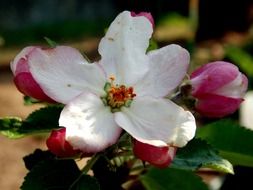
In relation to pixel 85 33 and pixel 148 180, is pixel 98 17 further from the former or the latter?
pixel 148 180

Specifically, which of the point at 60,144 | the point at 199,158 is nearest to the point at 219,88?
the point at 199,158

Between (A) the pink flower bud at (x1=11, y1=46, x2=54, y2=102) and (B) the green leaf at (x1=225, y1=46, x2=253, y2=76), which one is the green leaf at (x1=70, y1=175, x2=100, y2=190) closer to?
A: (A) the pink flower bud at (x1=11, y1=46, x2=54, y2=102)

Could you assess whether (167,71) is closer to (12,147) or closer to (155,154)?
(155,154)

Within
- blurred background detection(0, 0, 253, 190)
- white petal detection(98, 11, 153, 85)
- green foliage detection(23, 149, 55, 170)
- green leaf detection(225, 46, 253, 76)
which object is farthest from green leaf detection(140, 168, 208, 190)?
blurred background detection(0, 0, 253, 190)

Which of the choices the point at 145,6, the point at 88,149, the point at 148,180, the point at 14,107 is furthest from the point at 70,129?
the point at 14,107

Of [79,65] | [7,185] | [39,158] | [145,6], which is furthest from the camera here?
[7,185]

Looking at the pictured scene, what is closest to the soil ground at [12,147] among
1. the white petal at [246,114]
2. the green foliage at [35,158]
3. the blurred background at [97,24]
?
the white petal at [246,114]
